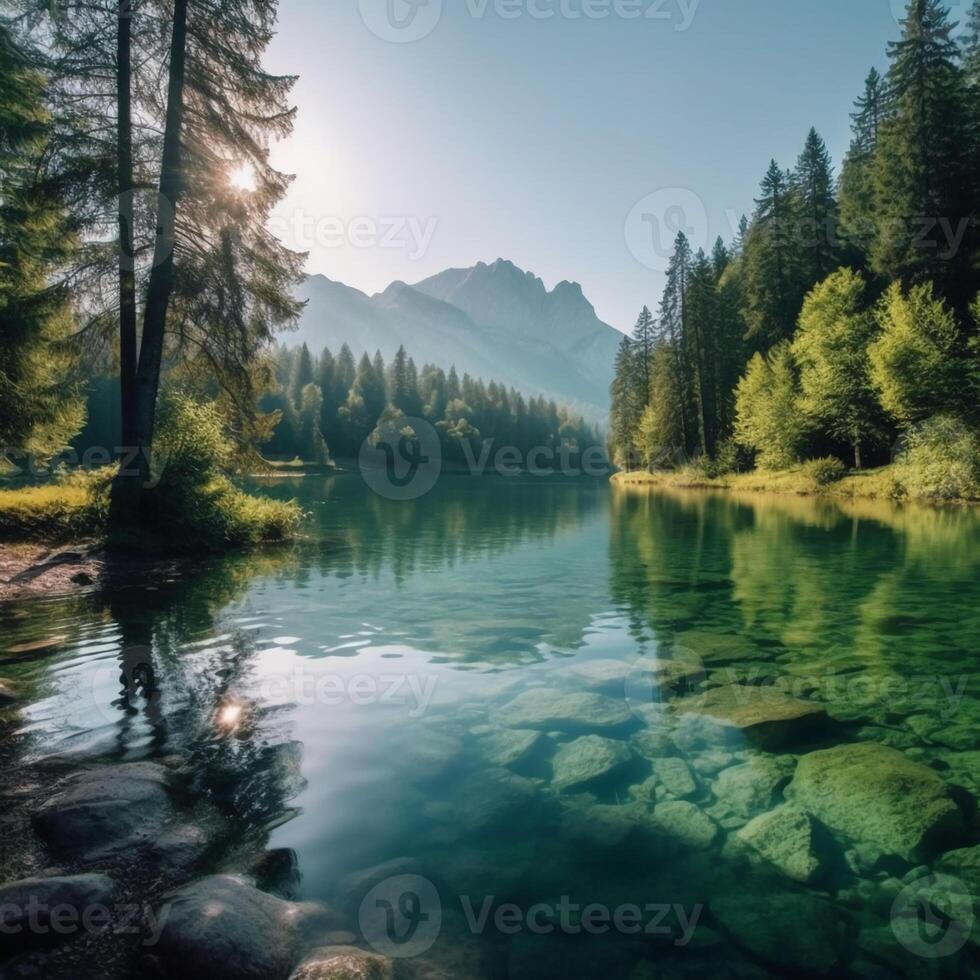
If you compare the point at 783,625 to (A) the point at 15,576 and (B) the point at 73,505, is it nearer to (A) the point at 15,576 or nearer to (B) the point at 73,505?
(A) the point at 15,576

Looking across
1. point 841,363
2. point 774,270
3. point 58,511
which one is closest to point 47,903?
point 58,511

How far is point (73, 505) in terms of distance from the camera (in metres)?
16.0

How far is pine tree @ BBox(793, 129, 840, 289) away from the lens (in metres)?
51.4

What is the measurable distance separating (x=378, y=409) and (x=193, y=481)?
115 m

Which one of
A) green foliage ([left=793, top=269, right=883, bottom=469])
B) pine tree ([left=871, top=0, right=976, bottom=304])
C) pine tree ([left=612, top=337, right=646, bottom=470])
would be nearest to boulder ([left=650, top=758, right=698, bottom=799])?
green foliage ([left=793, top=269, right=883, bottom=469])

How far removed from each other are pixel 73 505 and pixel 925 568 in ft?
72.8

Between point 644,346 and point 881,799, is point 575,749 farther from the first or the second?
point 644,346

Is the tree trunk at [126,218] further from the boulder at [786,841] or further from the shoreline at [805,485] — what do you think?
the shoreline at [805,485]

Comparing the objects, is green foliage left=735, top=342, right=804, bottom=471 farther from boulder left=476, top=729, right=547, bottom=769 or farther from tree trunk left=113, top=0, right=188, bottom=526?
boulder left=476, top=729, right=547, bottom=769

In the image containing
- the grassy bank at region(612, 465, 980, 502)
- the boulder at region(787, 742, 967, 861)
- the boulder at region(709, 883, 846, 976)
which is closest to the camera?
the boulder at region(709, 883, 846, 976)

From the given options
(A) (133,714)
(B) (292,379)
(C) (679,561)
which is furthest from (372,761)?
(B) (292,379)

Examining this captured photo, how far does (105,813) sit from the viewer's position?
4.48 meters

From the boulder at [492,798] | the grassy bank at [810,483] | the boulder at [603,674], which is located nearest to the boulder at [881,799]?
the boulder at [492,798]

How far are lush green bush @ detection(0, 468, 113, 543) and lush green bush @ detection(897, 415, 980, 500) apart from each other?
37.0 metres
